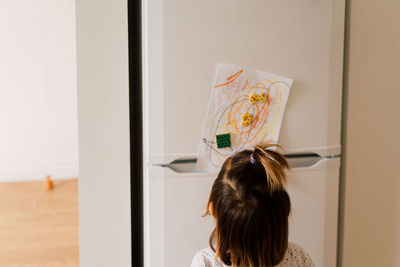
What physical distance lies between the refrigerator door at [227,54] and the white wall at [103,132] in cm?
14

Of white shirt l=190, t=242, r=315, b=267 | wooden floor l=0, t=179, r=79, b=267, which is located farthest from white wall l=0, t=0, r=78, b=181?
white shirt l=190, t=242, r=315, b=267

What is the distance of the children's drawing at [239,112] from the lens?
1367 millimetres

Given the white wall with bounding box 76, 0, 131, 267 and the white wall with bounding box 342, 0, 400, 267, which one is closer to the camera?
the white wall with bounding box 76, 0, 131, 267

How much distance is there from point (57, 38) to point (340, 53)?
241 cm

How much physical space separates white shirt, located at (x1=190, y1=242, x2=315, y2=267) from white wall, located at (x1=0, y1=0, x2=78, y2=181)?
8.06 ft

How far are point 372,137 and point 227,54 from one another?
69 cm

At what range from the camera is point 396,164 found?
159 centimetres

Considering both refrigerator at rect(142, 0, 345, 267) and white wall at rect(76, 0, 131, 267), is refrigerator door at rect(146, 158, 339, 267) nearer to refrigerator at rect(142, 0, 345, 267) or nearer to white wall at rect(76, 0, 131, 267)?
refrigerator at rect(142, 0, 345, 267)

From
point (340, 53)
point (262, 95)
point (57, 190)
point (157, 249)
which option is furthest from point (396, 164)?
point (57, 190)

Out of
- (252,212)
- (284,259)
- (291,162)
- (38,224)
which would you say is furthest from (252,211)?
(38,224)

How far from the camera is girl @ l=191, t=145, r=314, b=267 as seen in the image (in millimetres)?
944

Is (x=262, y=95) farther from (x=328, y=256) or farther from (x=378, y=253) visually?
(x=378, y=253)

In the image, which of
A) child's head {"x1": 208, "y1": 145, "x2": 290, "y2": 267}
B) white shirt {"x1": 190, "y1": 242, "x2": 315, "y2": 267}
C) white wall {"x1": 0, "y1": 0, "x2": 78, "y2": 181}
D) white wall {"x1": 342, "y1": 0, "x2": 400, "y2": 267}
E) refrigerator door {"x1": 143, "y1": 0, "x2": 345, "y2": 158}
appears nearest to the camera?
child's head {"x1": 208, "y1": 145, "x2": 290, "y2": 267}

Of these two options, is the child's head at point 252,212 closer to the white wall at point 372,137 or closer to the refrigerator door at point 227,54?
the refrigerator door at point 227,54
